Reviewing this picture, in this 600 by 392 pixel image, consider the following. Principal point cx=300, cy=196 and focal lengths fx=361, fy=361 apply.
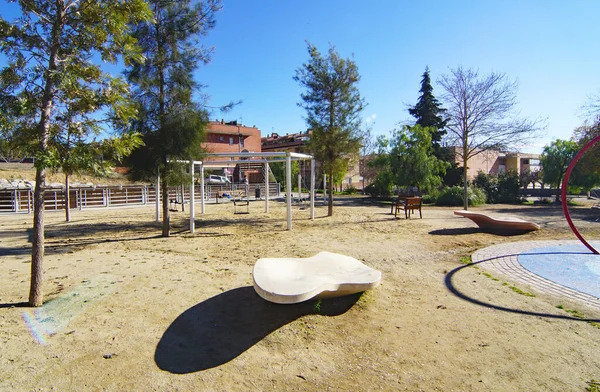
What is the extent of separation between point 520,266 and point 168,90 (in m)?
9.79

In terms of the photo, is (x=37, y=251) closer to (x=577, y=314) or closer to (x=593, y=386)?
(x=593, y=386)

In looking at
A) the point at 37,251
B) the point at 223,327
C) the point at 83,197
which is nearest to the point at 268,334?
the point at 223,327

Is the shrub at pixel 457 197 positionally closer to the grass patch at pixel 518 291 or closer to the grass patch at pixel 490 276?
the grass patch at pixel 490 276

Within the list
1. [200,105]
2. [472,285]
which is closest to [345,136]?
[200,105]

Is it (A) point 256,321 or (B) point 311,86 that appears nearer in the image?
(A) point 256,321

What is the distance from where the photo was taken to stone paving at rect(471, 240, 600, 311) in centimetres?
518

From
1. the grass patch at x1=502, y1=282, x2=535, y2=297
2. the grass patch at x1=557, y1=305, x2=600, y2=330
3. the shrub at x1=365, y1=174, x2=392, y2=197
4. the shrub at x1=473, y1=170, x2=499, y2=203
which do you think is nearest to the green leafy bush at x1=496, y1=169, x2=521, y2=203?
the shrub at x1=473, y1=170, x2=499, y2=203

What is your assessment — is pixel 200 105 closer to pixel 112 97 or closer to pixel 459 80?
pixel 112 97

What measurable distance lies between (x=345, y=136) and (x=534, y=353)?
13.0 m

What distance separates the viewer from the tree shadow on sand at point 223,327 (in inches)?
138

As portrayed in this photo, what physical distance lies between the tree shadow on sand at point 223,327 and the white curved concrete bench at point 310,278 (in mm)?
352

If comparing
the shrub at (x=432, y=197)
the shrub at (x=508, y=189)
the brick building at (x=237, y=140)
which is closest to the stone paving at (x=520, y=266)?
the shrub at (x=432, y=197)

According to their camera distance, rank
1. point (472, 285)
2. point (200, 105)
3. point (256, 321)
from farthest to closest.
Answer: point (200, 105), point (472, 285), point (256, 321)

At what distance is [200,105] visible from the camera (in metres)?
10.4
